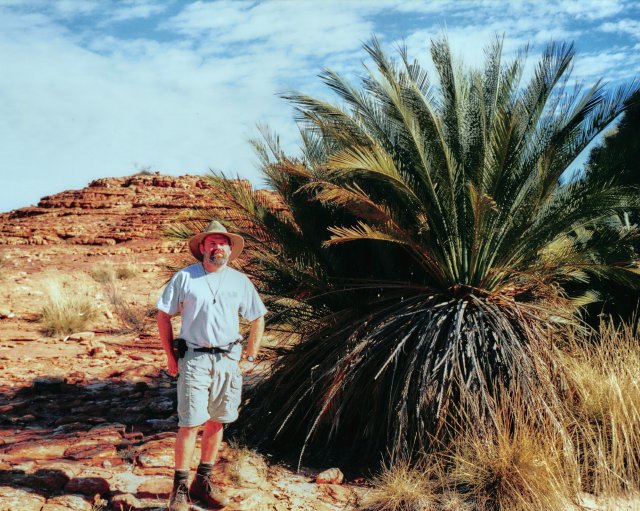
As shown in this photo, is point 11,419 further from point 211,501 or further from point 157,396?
point 211,501

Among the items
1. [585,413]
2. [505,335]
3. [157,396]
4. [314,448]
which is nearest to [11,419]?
[157,396]

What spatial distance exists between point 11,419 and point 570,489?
575 centimetres

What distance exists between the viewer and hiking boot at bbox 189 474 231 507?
5.07 meters

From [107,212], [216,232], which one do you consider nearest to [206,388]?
[216,232]

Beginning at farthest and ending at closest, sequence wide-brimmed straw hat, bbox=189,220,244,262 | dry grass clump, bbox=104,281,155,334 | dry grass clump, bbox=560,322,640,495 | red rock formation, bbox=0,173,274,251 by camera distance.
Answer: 1. red rock formation, bbox=0,173,274,251
2. dry grass clump, bbox=104,281,155,334
3. dry grass clump, bbox=560,322,640,495
4. wide-brimmed straw hat, bbox=189,220,244,262

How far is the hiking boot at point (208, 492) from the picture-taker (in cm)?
507

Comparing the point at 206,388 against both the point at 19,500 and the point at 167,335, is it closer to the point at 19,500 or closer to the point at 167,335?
the point at 167,335

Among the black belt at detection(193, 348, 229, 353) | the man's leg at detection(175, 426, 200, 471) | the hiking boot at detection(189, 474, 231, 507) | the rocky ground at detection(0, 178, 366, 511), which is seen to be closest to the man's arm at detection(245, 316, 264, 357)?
the black belt at detection(193, 348, 229, 353)

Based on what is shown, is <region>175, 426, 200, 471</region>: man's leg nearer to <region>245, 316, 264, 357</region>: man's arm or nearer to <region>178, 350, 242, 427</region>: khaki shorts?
<region>178, 350, 242, 427</region>: khaki shorts

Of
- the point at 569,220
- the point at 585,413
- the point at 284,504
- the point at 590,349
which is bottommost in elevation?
the point at 284,504

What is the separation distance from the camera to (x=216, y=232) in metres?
4.98

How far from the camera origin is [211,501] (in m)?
5.09

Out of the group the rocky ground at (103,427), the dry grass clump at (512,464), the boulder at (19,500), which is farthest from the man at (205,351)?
the dry grass clump at (512,464)

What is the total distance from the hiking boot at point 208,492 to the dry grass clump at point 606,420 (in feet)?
9.26
